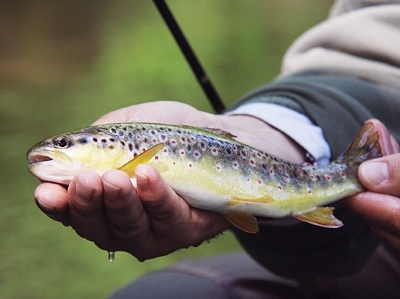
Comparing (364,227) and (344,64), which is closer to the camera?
(364,227)

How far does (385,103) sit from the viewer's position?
1.12m

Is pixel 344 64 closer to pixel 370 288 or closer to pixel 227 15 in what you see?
pixel 370 288

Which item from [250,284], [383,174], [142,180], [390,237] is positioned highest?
[142,180]

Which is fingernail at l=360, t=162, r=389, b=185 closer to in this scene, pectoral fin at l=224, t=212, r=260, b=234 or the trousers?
pectoral fin at l=224, t=212, r=260, b=234

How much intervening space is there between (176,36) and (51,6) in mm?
1563

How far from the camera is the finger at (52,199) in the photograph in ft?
2.03

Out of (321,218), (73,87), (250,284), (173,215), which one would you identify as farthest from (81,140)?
(73,87)

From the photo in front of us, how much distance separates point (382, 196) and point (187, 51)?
54 cm

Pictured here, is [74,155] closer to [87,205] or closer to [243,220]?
[87,205]

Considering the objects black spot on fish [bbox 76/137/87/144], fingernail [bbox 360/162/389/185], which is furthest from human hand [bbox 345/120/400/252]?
black spot on fish [bbox 76/137/87/144]

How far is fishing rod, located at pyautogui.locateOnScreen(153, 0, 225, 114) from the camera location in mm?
1093

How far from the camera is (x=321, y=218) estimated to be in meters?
0.78

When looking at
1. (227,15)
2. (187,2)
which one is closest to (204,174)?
(187,2)

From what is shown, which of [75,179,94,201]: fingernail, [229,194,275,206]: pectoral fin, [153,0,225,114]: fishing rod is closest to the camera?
[75,179,94,201]: fingernail
